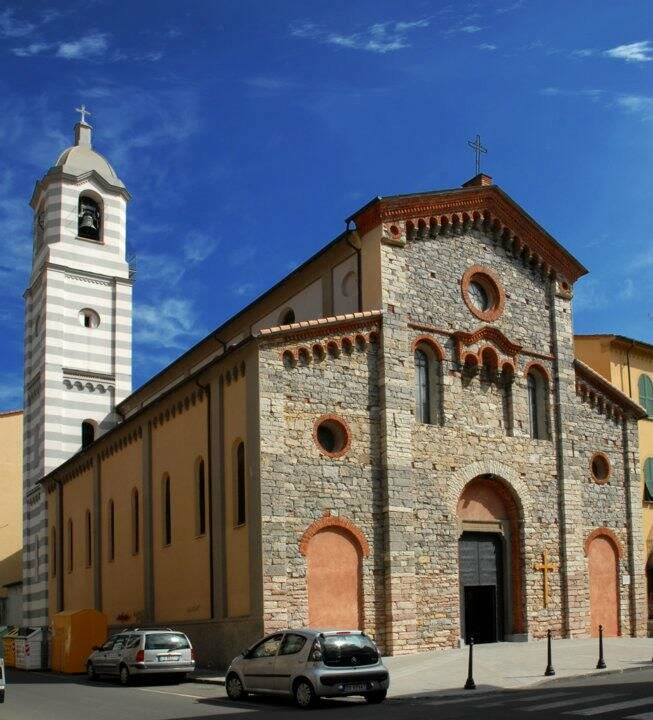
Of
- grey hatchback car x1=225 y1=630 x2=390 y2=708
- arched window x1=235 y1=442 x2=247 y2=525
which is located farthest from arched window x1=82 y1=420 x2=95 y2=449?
grey hatchback car x1=225 y1=630 x2=390 y2=708

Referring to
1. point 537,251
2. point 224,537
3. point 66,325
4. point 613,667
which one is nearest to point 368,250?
point 537,251

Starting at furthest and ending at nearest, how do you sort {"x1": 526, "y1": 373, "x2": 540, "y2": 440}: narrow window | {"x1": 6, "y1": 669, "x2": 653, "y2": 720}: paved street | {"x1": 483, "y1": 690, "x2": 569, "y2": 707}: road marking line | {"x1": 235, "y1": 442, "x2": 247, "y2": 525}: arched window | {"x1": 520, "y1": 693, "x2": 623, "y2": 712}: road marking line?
{"x1": 526, "y1": 373, "x2": 540, "y2": 440}: narrow window < {"x1": 235, "y1": 442, "x2": 247, "y2": 525}: arched window < {"x1": 483, "y1": 690, "x2": 569, "y2": 707}: road marking line < {"x1": 520, "y1": 693, "x2": 623, "y2": 712}: road marking line < {"x1": 6, "y1": 669, "x2": 653, "y2": 720}: paved street

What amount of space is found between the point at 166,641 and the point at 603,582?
14.6 m

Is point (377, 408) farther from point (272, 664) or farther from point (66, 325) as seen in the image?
point (66, 325)

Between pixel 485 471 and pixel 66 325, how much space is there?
22733 millimetres

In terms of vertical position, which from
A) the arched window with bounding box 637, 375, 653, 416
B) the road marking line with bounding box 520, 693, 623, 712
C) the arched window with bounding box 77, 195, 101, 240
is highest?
the arched window with bounding box 77, 195, 101, 240

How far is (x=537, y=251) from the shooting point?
31656 mm

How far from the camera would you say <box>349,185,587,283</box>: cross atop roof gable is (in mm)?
28219

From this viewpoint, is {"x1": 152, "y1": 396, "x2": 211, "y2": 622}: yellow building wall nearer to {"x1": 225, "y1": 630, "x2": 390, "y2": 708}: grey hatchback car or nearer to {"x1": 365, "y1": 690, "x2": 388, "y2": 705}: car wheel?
{"x1": 225, "y1": 630, "x2": 390, "y2": 708}: grey hatchback car

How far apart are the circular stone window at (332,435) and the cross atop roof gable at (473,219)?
5.52m

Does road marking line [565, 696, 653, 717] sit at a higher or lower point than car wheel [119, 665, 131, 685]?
higher

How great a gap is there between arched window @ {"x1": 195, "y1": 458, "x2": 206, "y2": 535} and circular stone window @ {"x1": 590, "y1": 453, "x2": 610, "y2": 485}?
12477 millimetres

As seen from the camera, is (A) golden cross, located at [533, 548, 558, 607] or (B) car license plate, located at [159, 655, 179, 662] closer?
(B) car license plate, located at [159, 655, 179, 662]


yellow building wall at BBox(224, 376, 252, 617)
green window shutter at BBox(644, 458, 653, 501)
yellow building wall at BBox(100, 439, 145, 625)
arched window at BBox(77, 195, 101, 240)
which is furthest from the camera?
arched window at BBox(77, 195, 101, 240)
